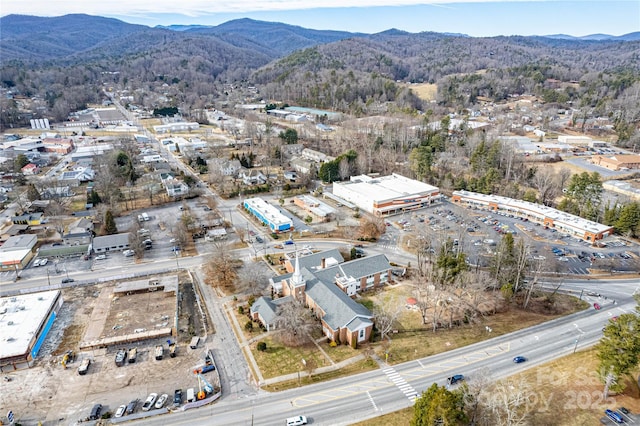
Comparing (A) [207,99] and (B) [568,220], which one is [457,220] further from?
(A) [207,99]

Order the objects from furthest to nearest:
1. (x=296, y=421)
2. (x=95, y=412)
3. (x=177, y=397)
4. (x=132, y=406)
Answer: (x=177, y=397), (x=132, y=406), (x=95, y=412), (x=296, y=421)

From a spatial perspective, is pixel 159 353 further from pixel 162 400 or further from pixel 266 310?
pixel 266 310

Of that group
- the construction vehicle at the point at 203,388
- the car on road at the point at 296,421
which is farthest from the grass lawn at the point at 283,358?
the car on road at the point at 296,421

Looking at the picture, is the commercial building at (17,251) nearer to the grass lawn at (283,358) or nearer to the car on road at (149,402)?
the car on road at (149,402)

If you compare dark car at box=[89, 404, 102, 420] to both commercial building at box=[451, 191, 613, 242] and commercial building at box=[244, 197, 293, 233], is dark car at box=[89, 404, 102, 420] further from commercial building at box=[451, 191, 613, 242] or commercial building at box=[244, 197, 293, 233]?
commercial building at box=[451, 191, 613, 242]

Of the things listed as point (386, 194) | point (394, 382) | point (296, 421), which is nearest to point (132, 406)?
point (296, 421)

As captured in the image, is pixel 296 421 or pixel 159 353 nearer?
pixel 296 421

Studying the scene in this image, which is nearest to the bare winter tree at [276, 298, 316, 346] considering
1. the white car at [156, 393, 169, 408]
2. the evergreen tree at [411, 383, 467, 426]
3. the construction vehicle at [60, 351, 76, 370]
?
the white car at [156, 393, 169, 408]

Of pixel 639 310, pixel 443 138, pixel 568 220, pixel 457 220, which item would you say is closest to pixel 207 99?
pixel 443 138
